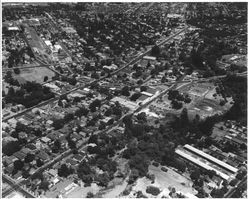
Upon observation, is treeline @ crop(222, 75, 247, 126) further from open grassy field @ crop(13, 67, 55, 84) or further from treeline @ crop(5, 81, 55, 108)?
open grassy field @ crop(13, 67, 55, 84)

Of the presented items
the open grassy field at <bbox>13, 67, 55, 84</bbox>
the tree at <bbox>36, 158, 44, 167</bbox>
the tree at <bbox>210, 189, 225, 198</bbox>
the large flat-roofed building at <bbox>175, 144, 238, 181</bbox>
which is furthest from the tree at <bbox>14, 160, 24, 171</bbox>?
the open grassy field at <bbox>13, 67, 55, 84</bbox>

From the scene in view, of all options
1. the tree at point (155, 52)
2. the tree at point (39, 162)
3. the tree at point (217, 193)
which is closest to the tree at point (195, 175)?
the tree at point (217, 193)

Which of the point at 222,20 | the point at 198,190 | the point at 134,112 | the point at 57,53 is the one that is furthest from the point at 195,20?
the point at 198,190

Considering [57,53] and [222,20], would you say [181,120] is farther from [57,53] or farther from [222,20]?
[222,20]

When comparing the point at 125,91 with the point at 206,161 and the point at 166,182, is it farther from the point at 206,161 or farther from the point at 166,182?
the point at 166,182

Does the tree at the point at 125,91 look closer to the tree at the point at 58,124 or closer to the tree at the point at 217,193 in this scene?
the tree at the point at 58,124

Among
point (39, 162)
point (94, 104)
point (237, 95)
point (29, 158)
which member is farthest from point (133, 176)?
point (237, 95)
